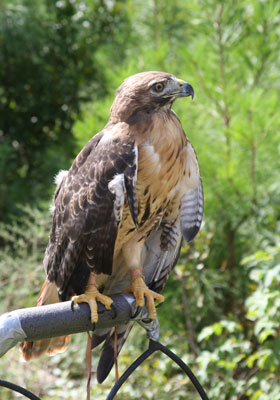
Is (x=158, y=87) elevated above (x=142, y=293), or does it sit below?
above

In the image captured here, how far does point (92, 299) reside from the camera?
71.8 inches

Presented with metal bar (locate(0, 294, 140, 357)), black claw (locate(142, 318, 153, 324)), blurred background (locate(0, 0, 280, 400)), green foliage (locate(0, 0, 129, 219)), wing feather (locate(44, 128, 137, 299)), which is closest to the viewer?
metal bar (locate(0, 294, 140, 357))

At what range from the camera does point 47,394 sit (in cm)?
342

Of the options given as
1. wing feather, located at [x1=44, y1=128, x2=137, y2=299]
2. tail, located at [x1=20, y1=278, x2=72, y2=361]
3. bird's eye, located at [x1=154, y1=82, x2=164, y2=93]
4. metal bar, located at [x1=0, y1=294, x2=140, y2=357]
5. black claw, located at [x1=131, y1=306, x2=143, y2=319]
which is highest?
bird's eye, located at [x1=154, y1=82, x2=164, y2=93]

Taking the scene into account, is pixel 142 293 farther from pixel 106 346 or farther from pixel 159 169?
pixel 159 169

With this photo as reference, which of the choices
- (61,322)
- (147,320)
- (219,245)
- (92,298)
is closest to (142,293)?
(92,298)

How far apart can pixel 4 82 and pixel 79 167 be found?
11.7 feet

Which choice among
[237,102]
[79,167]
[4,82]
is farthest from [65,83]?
[79,167]

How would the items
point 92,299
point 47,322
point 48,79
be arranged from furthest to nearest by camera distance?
1. point 48,79
2. point 92,299
3. point 47,322

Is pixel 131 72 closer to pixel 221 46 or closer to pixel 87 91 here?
pixel 221 46

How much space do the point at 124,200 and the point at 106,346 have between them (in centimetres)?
58

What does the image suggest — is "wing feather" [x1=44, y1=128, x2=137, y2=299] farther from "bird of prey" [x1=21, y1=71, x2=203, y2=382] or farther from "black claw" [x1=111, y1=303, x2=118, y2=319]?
"black claw" [x1=111, y1=303, x2=118, y2=319]

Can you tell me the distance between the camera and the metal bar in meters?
1.29

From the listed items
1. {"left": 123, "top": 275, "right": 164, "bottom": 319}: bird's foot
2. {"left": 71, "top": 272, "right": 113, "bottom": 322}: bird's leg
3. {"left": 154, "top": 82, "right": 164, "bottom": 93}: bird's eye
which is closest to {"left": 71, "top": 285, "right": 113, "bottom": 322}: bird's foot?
{"left": 71, "top": 272, "right": 113, "bottom": 322}: bird's leg
